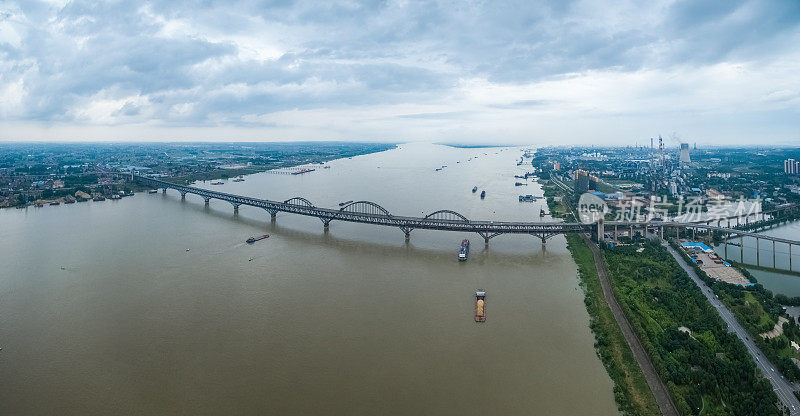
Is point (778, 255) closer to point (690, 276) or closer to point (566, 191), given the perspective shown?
point (690, 276)

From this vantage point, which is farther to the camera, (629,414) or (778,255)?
(778,255)

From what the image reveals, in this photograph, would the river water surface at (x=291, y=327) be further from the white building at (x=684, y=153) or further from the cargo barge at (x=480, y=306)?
the white building at (x=684, y=153)

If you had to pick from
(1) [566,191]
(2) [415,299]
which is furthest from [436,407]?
(1) [566,191]

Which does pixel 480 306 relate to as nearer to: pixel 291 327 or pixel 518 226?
pixel 291 327

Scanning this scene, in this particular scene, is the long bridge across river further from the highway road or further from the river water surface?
the highway road

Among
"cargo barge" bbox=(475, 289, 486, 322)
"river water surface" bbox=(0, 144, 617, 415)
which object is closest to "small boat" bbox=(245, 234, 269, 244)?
"river water surface" bbox=(0, 144, 617, 415)

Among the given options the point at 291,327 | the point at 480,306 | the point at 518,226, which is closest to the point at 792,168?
the point at 518,226

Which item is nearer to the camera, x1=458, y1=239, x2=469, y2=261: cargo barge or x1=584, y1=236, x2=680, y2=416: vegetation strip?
x1=584, y1=236, x2=680, y2=416: vegetation strip
